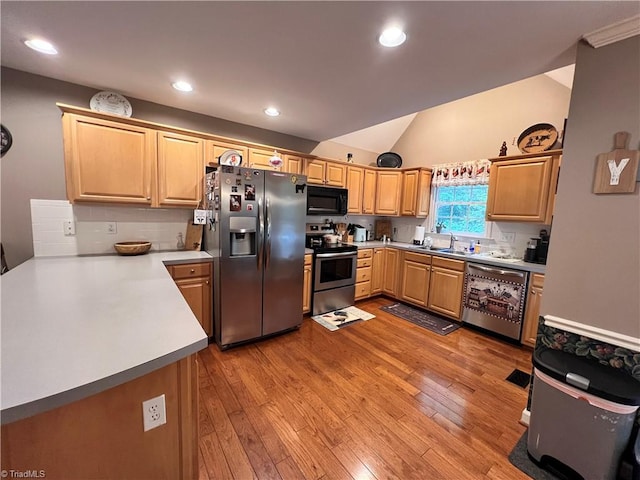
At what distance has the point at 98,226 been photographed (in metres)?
2.59

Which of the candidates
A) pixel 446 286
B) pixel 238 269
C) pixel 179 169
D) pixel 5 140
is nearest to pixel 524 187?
pixel 446 286

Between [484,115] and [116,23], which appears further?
[484,115]

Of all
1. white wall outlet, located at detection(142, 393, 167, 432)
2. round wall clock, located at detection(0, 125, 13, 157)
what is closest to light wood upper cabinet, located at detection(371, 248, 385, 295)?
white wall outlet, located at detection(142, 393, 167, 432)

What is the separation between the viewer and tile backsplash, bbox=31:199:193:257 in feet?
7.75

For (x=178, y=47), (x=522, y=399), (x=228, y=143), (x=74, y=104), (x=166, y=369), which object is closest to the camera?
(x=166, y=369)

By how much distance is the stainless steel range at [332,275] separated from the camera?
3.49 meters

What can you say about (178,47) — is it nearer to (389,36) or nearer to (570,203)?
(389,36)

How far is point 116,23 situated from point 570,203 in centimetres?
289

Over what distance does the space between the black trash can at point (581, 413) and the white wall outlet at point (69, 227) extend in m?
3.81

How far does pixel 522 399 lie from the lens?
210 centimetres

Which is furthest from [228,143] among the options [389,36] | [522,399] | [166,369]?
[522,399]

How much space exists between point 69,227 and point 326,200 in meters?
2.87

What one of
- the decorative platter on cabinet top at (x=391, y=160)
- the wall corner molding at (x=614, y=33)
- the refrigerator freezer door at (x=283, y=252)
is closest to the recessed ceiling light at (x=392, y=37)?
the wall corner molding at (x=614, y=33)

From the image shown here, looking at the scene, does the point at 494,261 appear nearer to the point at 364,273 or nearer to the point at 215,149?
the point at 364,273
